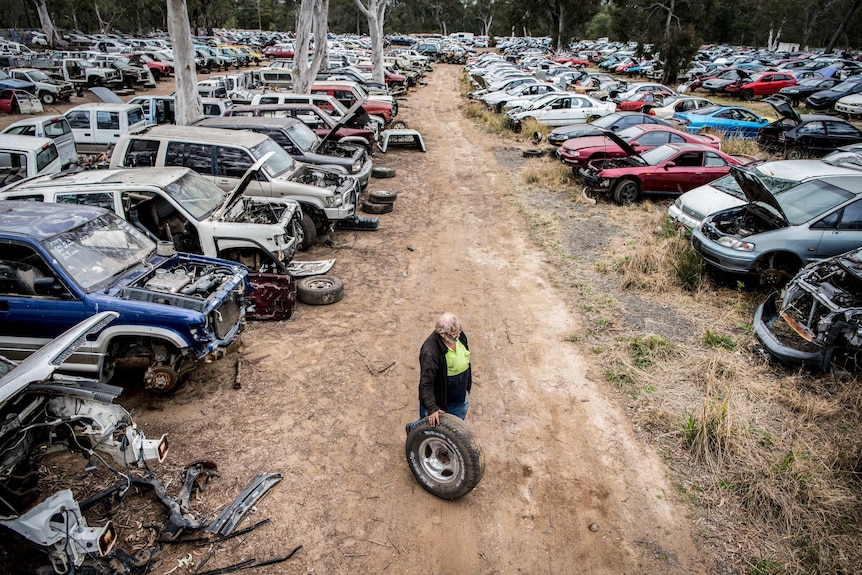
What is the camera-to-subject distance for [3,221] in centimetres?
568

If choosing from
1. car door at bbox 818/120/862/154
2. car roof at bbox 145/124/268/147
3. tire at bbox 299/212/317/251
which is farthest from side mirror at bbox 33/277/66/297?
car door at bbox 818/120/862/154

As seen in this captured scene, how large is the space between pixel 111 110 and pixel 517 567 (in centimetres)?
1584

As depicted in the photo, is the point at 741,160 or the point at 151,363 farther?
the point at 741,160

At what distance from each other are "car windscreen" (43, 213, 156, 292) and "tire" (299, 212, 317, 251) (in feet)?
11.2

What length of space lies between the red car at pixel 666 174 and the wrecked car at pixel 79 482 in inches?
431

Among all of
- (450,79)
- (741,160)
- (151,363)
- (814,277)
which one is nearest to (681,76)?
(450,79)

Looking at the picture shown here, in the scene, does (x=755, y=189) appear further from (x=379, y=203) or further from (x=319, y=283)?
(x=379, y=203)

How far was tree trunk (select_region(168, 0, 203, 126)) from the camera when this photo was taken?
46.1 ft

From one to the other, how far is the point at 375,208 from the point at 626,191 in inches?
246

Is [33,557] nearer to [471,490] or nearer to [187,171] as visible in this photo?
[471,490]

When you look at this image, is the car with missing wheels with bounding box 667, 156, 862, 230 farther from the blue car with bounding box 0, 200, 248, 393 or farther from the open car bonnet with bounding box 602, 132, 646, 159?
the blue car with bounding box 0, 200, 248, 393

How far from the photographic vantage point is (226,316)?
610 cm

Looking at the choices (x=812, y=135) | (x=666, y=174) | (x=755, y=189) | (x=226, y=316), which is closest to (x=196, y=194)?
(x=226, y=316)

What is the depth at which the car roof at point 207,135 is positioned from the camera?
959cm
